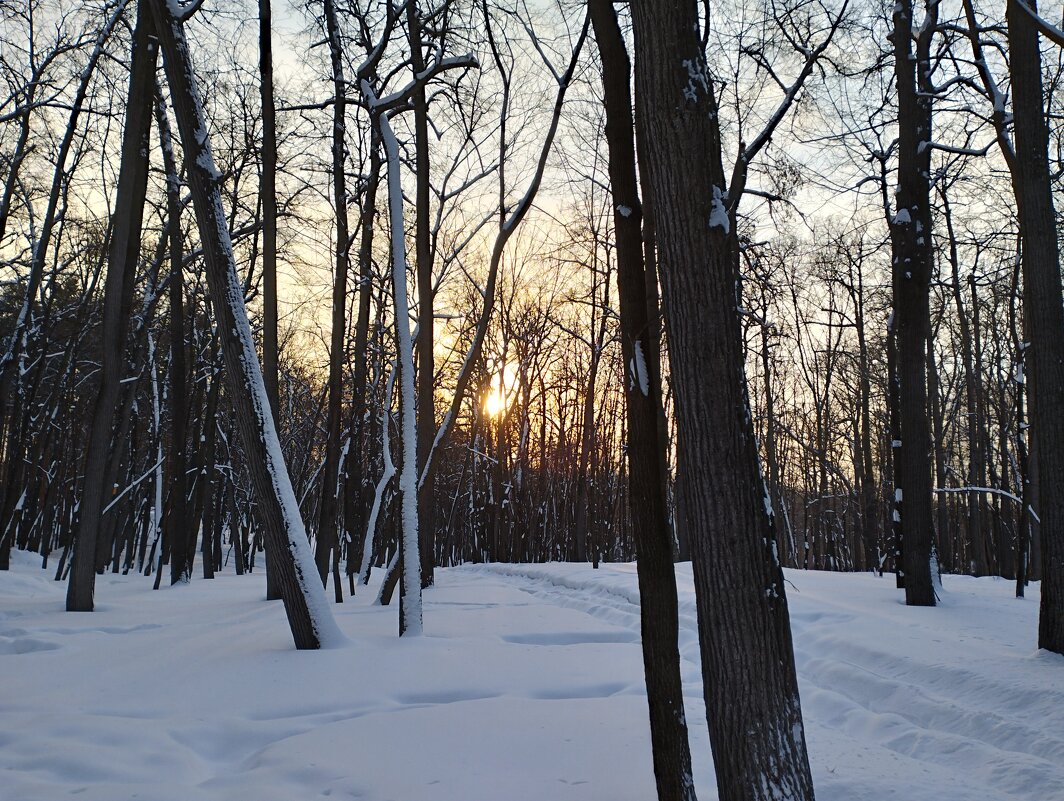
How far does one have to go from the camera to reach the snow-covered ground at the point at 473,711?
340 centimetres

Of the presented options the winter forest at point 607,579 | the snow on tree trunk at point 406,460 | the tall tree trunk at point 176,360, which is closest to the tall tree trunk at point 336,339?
the winter forest at point 607,579

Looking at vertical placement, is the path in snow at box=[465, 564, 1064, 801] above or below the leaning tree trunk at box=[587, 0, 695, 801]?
below

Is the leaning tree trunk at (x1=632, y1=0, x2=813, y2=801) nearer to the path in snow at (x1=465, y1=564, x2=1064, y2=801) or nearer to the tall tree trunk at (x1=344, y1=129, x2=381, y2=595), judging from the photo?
the path in snow at (x1=465, y1=564, x2=1064, y2=801)

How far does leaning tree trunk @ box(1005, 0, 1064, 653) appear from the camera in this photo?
573cm

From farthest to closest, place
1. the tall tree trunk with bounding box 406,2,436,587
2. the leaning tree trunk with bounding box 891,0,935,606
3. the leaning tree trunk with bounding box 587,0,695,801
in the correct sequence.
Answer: the tall tree trunk with bounding box 406,2,436,587 → the leaning tree trunk with bounding box 891,0,935,606 → the leaning tree trunk with bounding box 587,0,695,801

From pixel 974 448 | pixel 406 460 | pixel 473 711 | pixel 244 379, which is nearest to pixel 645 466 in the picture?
pixel 473 711

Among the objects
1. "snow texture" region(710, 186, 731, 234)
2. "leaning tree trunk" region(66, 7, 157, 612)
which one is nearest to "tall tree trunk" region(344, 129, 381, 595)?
"leaning tree trunk" region(66, 7, 157, 612)

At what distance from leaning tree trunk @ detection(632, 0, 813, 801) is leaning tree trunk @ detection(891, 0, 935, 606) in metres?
6.67

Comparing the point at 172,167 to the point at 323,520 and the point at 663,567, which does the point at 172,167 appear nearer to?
the point at 323,520

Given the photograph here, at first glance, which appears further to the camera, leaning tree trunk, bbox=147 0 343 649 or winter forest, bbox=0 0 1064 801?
leaning tree trunk, bbox=147 0 343 649

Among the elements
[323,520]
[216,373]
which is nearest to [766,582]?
[323,520]

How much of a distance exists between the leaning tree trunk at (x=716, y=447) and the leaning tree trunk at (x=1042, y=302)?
14.1 feet

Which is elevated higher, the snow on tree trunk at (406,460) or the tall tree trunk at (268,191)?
the tall tree trunk at (268,191)

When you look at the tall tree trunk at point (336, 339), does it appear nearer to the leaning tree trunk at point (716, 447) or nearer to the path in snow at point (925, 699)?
the path in snow at point (925, 699)
